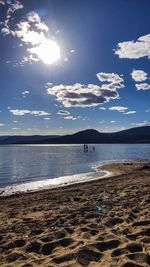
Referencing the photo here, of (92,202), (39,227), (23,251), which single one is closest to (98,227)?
(39,227)

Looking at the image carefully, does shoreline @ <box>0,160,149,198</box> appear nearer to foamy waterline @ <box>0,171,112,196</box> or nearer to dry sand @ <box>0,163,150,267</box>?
foamy waterline @ <box>0,171,112,196</box>

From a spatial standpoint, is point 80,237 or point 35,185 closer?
point 80,237

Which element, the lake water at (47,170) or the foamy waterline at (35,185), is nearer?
the foamy waterline at (35,185)

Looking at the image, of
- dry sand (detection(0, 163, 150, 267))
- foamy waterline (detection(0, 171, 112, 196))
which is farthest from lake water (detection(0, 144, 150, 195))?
dry sand (detection(0, 163, 150, 267))

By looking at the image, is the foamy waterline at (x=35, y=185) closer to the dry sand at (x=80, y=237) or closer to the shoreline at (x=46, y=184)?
the shoreline at (x=46, y=184)

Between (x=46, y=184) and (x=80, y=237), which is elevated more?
(x=80, y=237)

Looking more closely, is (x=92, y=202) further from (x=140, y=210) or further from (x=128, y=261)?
(x=128, y=261)

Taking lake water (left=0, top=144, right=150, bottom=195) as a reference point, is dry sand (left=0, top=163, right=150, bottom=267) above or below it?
above

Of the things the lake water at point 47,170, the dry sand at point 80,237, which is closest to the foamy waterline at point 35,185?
the lake water at point 47,170

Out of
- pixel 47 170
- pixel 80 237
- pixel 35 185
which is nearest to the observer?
pixel 80 237

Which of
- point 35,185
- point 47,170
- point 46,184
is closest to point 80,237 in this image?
point 35,185

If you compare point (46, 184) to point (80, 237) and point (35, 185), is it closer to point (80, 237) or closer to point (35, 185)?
point (35, 185)

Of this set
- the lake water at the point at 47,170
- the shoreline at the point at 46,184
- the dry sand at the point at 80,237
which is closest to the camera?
the dry sand at the point at 80,237

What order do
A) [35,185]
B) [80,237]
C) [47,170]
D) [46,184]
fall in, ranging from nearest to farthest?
1. [80,237]
2. [35,185]
3. [46,184]
4. [47,170]
